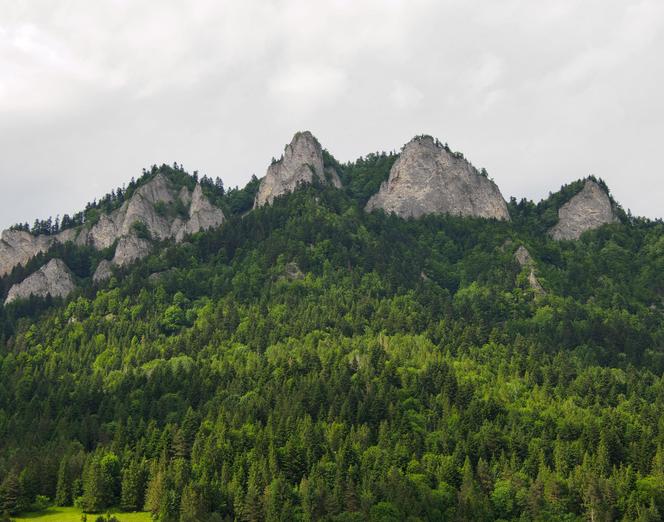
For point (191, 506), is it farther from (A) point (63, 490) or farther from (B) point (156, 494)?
(A) point (63, 490)

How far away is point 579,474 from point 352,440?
98.0ft

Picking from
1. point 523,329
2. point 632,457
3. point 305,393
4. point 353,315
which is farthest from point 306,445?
point 523,329

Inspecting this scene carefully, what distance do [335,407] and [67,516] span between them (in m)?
39.9

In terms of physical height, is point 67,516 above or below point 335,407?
below

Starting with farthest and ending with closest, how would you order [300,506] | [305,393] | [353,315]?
[353,315]
[305,393]
[300,506]

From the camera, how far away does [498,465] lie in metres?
123

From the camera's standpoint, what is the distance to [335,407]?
136 metres

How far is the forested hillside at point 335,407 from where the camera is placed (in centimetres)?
11519

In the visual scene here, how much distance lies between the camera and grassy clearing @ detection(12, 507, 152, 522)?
379ft

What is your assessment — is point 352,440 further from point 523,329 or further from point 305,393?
point 523,329

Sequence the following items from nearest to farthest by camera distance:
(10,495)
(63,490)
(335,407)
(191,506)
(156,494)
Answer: (191,506) → (156,494) → (10,495) → (63,490) → (335,407)

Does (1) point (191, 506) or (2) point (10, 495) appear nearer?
(1) point (191, 506)

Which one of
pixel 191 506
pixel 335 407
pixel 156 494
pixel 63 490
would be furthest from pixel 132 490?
pixel 335 407

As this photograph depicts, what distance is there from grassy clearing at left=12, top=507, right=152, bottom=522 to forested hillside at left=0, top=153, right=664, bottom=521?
1.53 metres
